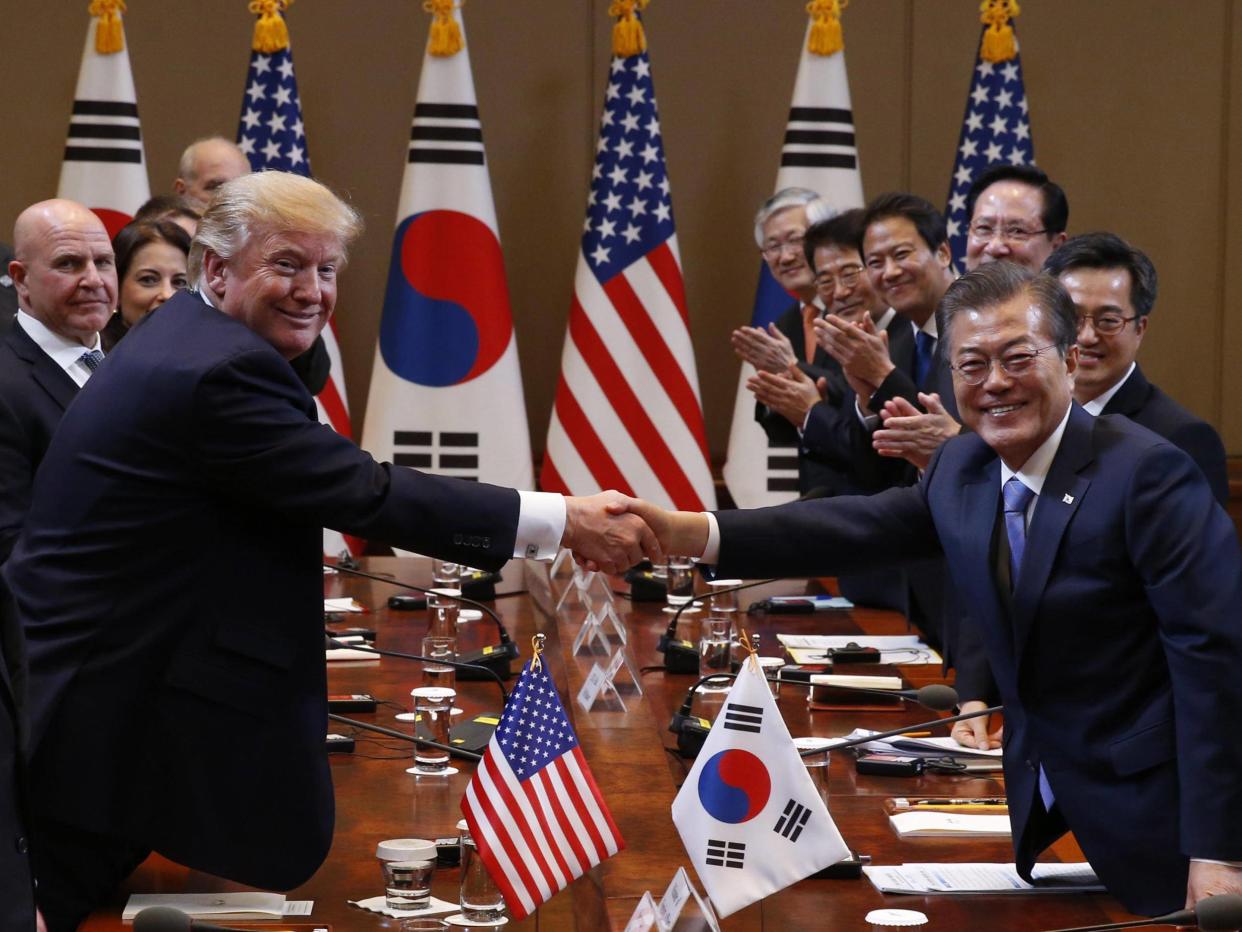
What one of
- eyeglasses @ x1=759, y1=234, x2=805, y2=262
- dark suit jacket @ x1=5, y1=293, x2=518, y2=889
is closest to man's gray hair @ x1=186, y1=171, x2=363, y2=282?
dark suit jacket @ x1=5, y1=293, x2=518, y2=889

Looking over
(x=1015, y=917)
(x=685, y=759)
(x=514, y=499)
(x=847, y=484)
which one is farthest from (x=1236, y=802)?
(x=847, y=484)

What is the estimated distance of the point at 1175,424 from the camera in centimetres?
332

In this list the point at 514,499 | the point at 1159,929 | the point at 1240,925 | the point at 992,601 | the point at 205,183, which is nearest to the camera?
the point at 1240,925

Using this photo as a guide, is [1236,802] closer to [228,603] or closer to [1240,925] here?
[1240,925]

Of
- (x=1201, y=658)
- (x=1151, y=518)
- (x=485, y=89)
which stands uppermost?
(x=485, y=89)

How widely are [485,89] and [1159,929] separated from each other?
547 cm

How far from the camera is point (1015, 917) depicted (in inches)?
85.4

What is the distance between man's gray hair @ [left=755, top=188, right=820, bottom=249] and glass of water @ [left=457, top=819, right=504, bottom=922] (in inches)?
154

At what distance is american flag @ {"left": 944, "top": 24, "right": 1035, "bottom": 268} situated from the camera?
6.48 m

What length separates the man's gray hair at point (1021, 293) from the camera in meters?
2.53

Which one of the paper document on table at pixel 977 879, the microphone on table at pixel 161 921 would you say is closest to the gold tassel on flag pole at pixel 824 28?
the paper document on table at pixel 977 879

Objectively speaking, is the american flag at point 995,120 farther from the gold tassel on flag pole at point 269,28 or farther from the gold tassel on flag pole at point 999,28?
the gold tassel on flag pole at point 269,28

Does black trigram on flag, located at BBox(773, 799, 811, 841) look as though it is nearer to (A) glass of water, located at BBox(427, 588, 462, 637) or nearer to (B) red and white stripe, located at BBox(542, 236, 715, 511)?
(A) glass of water, located at BBox(427, 588, 462, 637)

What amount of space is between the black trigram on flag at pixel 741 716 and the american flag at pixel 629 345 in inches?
169
